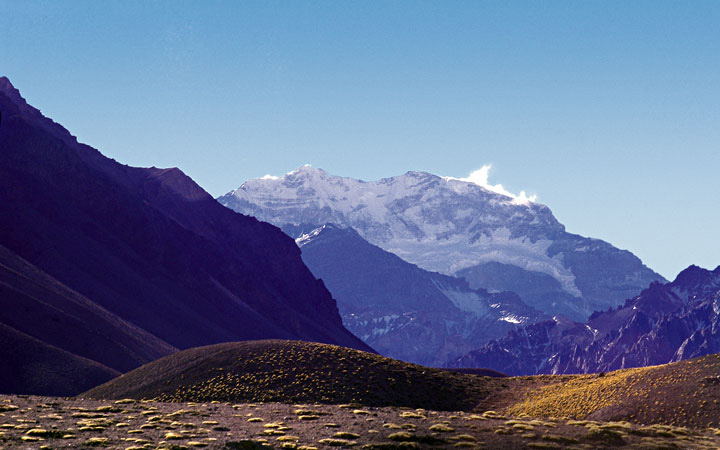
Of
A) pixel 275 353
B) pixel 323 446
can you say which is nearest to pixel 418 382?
pixel 275 353

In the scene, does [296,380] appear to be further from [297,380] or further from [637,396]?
[637,396]

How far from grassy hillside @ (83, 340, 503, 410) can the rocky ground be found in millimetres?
21387

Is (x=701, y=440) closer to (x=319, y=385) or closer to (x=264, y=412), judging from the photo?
(x=264, y=412)

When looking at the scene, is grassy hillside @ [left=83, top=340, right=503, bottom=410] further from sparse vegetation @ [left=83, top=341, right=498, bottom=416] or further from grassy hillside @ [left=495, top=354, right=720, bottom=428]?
grassy hillside @ [left=495, top=354, right=720, bottom=428]

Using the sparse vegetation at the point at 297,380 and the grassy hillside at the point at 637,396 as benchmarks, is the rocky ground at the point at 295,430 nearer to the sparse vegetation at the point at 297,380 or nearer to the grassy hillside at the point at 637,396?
the grassy hillside at the point at 637,396

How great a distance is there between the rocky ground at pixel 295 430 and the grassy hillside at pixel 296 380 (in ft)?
70.2

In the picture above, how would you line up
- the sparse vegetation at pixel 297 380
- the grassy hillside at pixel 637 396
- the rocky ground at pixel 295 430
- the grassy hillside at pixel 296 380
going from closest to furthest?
1. the rocky ground at pixel 295 430
2. the grassy hillside at pixel 637 396
3. the sparse vegetation at pixel 297 380
4. the grassy hillside at pixel 296 380

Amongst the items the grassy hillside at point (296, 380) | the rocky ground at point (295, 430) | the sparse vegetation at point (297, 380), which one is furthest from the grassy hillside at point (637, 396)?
the sparse vegetation at point (297, 380)

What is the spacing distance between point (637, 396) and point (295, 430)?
45651 mm

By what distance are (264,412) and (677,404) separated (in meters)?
43.5

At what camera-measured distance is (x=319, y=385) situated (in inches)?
3910

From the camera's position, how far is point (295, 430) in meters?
61.1

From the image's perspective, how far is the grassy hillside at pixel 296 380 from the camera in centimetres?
9656

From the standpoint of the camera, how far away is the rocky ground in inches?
2163
